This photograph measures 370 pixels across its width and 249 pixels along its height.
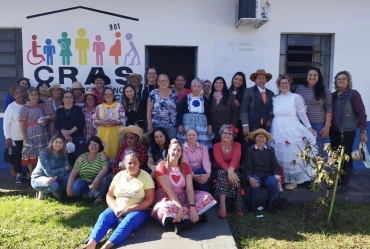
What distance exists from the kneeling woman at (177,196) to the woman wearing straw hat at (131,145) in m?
0.61

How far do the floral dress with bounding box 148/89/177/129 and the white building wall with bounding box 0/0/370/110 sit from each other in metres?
1.42

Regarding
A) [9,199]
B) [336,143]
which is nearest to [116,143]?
[9,199]

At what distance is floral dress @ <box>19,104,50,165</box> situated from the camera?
16.1 ft

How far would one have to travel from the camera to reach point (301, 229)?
146 inches

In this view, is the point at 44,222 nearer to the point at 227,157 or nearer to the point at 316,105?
the point at 227,157

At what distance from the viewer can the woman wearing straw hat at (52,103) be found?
5.13 meters

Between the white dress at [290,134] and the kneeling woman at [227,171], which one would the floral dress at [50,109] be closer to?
the kneeling woman at [227,171]

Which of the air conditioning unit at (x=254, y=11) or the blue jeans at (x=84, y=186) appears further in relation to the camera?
the air conditioning unit at (x=254, y=11)

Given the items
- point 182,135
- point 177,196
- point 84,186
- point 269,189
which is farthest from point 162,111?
point 269,189

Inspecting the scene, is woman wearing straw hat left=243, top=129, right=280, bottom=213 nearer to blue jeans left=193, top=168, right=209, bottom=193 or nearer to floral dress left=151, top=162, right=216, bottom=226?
blue jeans left=193, top=168, right=209, bottom=193

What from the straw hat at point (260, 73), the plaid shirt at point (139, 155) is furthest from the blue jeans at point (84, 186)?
the straw hat at point (260, 73)

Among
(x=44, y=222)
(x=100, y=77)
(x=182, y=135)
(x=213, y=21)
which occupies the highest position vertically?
(x=213, y=21)

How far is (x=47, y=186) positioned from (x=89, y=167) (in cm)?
56

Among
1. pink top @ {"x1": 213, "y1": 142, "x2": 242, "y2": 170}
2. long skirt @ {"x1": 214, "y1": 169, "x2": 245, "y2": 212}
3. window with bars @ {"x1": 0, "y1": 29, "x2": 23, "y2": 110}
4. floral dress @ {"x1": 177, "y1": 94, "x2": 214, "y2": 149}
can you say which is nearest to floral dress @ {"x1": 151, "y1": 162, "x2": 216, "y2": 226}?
long skirt @ {"x1": 214, "y1": 169, "x2": 245, "y2": 212}
